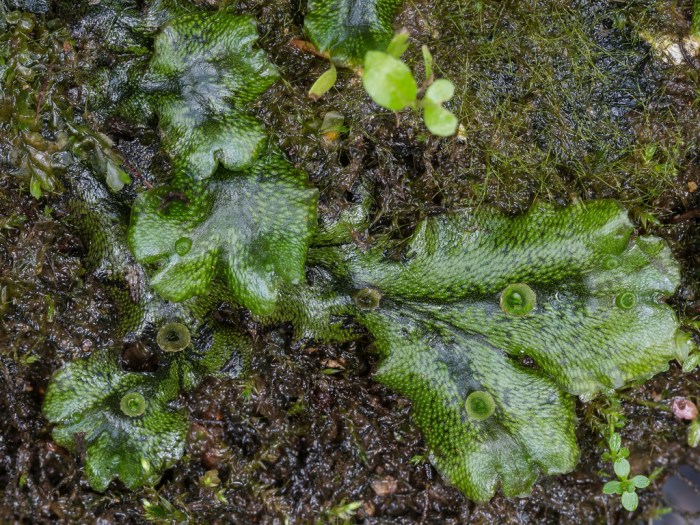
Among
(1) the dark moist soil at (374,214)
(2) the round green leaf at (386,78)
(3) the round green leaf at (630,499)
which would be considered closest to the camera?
(2) the round green leaf at (386,78)

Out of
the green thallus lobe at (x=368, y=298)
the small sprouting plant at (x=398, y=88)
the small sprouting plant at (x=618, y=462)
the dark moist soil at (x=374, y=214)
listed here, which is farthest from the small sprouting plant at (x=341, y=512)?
the small sprouting plant at (x=398, y=88)

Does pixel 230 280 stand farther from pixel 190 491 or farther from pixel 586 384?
pixel 586 384

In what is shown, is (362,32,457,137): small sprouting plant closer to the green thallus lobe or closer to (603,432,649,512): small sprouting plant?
the green thallus lobe

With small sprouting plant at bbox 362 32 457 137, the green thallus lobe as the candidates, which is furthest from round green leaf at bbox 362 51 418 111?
the green thallus lobe

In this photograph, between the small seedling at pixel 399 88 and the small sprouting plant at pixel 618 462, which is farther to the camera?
the small sprouting plant at pixel 618 462

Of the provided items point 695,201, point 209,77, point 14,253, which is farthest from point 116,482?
point 695,201

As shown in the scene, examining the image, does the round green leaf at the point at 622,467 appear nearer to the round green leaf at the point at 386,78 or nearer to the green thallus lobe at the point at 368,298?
the green thallus lobe at the point at 368,298

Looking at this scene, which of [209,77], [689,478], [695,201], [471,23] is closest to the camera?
[209,77]

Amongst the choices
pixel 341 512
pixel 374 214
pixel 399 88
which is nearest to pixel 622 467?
pixel 341 512
